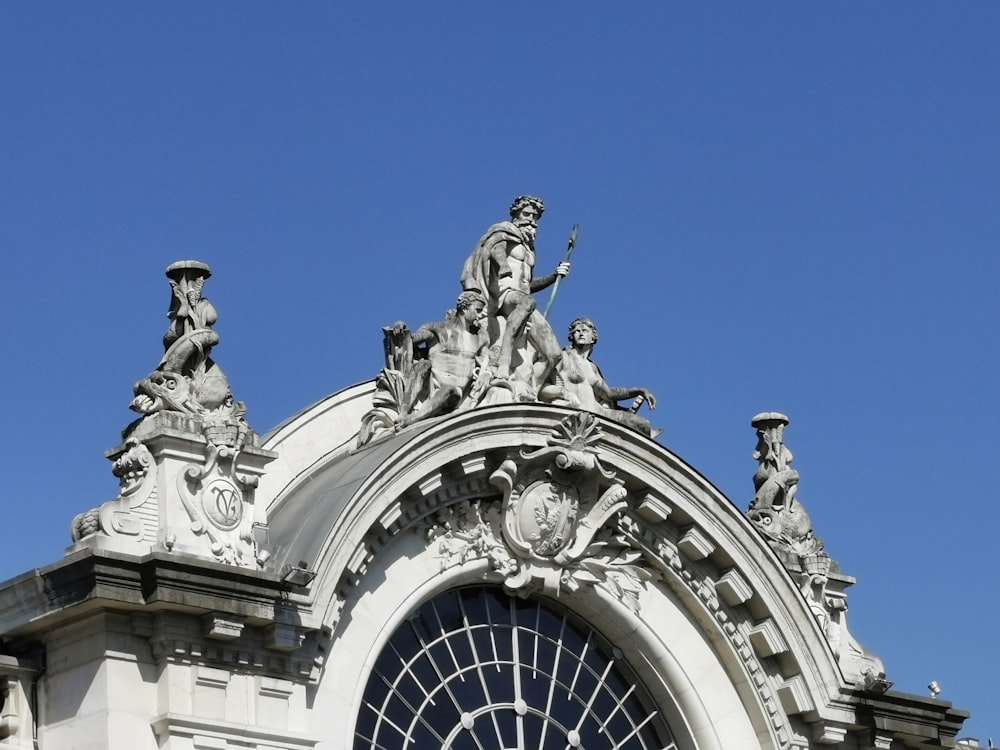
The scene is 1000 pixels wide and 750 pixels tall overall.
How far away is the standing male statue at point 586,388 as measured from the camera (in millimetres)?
25797

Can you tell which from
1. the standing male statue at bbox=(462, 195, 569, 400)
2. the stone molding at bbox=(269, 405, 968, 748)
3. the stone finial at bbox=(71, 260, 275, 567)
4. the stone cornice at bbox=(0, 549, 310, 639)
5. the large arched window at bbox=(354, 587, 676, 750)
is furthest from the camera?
the standing male statue at bbox=(462, 195, 569, 400)

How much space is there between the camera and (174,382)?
2278 cm

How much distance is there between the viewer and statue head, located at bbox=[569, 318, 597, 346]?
86.9 feet

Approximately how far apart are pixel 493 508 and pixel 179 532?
4.02 meters

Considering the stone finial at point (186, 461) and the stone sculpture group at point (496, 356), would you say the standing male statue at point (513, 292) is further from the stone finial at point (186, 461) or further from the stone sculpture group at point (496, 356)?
the stone finial at point (186, 461)

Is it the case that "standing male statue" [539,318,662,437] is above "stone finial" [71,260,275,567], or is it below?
above

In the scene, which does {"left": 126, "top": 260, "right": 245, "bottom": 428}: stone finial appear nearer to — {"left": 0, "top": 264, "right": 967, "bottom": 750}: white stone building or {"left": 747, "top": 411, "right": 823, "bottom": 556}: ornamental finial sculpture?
{"left": 0, "top": 264, "right": 967, "bottom": 750}: white stone building

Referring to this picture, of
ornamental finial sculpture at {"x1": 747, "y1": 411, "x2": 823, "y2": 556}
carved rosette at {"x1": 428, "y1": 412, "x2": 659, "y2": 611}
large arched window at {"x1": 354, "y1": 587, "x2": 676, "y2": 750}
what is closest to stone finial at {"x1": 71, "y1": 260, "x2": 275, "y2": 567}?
large arched window at {"x1": 354, "y1": 587, "x2": 676, "y2": 750}

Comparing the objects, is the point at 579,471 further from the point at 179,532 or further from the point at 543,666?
the point at 179,532

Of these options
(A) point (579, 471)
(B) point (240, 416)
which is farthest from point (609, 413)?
(B) point (240, 416)

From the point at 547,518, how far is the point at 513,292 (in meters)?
2.34

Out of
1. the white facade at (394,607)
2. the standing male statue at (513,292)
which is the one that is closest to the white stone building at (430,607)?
the white facade at (394,607)

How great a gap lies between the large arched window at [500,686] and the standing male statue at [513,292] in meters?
2.28

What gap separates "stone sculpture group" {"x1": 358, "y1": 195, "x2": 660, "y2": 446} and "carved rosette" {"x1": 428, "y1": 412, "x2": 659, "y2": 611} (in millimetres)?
626
